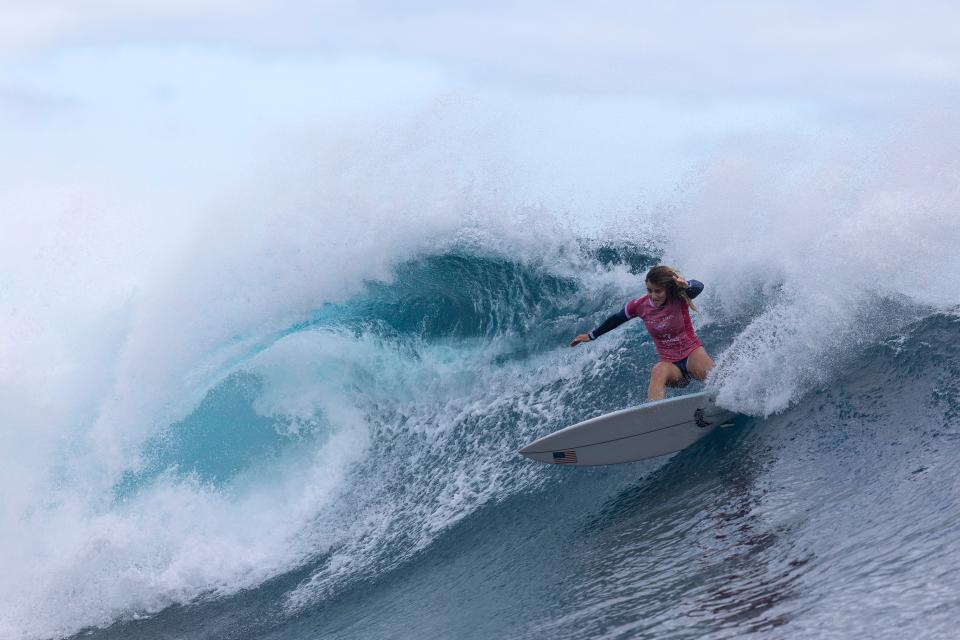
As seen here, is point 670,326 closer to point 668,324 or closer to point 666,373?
point 668,324

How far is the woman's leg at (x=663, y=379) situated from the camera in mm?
6629

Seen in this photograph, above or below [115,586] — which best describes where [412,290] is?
above

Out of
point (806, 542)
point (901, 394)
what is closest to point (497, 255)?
point (901, 394)

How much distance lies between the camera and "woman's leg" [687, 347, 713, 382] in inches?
263

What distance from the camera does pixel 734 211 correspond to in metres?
9.77

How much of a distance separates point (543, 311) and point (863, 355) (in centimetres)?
368

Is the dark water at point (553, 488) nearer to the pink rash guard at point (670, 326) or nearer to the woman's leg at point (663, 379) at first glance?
the woman's leg at point (663, 379)

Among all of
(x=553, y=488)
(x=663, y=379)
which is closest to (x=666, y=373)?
(x=663, y=379)

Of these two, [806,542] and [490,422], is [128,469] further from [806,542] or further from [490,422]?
[806,542]

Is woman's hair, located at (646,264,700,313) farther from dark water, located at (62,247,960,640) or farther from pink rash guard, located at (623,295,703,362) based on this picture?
dark water, located at (62,247,960,640)

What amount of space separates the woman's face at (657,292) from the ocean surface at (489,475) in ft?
2.30

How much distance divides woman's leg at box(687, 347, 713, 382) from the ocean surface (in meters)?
0.12

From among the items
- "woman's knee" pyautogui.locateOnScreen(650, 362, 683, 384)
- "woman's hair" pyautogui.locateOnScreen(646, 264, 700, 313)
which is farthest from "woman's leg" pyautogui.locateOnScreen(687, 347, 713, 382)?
"woman's hair" pyautogui.locateOnScreen(646, 264, 700, 313)

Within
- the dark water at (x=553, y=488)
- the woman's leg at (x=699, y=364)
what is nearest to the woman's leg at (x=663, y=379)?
the woman's leg at (x=699, y=364)
